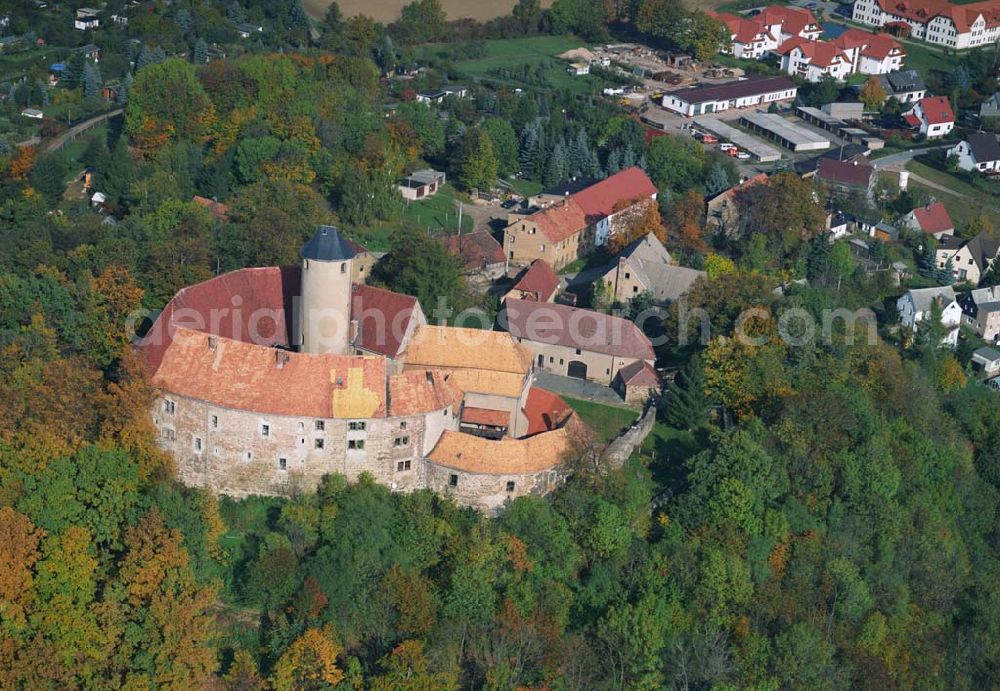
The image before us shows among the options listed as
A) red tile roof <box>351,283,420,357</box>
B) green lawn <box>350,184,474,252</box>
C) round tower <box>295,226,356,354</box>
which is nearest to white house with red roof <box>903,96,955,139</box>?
green lawn <box>350,184,474,252</box>

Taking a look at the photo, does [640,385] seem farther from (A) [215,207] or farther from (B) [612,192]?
(A) [215,207]

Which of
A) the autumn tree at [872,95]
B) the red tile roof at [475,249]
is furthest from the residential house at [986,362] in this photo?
the autumn tree at [872,95]

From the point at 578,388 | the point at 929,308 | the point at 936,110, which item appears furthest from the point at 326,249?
the point at 936,110

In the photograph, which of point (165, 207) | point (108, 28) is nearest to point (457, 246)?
point (165, 207)

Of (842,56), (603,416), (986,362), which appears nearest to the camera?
(603,416)

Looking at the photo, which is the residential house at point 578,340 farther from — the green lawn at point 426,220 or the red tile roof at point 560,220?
the green lawn at point 426,220

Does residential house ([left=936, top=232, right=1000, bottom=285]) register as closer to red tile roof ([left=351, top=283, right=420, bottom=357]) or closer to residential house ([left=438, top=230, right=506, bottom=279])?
residential house ([left=438, top=230, right=506, bottom=279])

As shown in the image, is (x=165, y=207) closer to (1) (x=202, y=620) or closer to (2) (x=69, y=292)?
(2) (x=69, y=292)
